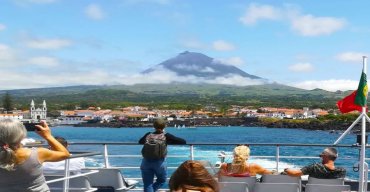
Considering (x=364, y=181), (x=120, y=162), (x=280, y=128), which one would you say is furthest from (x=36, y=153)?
(x=280, y=128)

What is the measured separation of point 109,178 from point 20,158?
3767 mm

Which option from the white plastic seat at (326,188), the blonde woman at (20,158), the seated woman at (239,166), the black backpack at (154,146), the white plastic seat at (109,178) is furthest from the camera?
the white plastic seat at (109,178)

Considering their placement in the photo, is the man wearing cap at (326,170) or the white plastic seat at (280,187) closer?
the white plastic seat at (280,187)

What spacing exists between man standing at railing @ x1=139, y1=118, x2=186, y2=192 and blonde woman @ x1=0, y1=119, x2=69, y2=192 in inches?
123

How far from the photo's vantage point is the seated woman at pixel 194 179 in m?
2.74

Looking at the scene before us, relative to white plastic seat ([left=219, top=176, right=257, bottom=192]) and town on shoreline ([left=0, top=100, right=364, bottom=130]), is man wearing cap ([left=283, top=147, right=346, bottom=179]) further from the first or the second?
town on shoreline ([left=0, top=100, right=364, bottom=130])

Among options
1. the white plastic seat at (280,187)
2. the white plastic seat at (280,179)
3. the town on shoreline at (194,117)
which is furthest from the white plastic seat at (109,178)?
the town on shoreline at (194,117)

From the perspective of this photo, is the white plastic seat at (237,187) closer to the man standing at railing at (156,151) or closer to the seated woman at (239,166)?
the seated woman at (239,166)

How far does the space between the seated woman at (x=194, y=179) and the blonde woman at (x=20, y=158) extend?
0.93 meters

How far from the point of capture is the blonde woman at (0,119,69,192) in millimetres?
3215

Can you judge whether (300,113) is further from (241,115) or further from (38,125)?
(38,125)

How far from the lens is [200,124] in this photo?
142 m

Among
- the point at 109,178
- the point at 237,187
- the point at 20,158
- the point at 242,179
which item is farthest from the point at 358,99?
the point at 20,158

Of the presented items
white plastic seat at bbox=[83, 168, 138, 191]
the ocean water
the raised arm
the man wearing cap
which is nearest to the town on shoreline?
the ocean water
